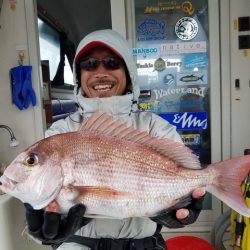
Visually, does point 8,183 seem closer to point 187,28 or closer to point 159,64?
point 159,64

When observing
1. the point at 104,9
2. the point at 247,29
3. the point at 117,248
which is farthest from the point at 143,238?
the point at 104,9

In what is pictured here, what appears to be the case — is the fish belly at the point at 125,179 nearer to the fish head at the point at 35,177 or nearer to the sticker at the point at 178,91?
the fish head at the point at 35,177

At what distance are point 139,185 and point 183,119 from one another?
1.87 meters

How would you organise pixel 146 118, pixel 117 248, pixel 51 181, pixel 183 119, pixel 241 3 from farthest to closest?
pixel 183 119
pixel 241 3
pixel 146 118
pixel 117 248
pixel 51 181

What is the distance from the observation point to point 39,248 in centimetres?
268

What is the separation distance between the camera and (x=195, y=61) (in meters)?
2.80

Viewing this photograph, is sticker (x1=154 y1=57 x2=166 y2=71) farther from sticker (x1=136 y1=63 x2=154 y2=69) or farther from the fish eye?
the fish eye

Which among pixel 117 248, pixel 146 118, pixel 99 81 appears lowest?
pixel 117 248

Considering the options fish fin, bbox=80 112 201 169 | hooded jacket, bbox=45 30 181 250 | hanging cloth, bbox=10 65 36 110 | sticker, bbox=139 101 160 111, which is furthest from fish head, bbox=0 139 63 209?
hanging cloth, bbox=10 65 36 110

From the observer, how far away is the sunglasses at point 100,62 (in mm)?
1343

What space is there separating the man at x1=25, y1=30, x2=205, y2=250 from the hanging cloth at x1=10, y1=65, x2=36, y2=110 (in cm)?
160

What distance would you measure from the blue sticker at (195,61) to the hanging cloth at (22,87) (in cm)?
136

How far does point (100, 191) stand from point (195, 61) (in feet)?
6.69

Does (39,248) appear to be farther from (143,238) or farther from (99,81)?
(99,81)
